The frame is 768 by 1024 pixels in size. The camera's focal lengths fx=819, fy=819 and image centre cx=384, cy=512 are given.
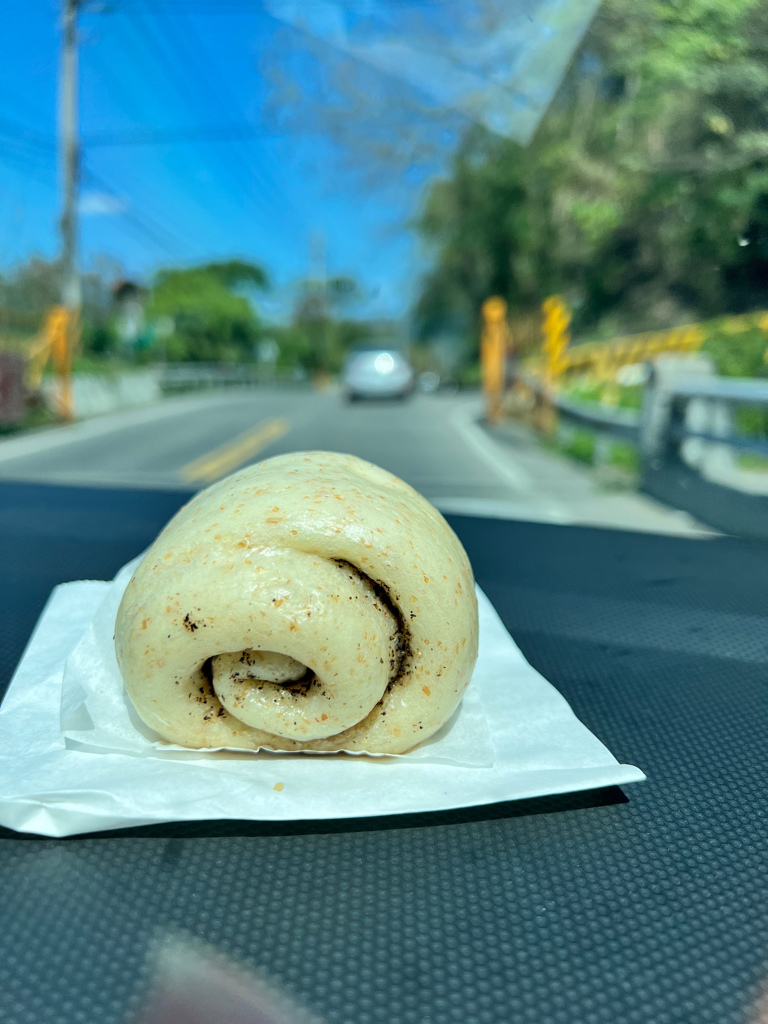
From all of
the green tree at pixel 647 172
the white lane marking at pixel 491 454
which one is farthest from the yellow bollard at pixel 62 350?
the green tree at pixel 647 172

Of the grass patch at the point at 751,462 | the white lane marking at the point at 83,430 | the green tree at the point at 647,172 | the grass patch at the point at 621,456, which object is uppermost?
the green tree at the point at 647,172

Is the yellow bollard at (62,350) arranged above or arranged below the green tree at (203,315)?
below

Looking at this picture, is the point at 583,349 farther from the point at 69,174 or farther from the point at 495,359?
the point at 69,174

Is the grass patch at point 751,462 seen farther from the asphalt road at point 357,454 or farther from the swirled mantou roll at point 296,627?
the swirled mantou roll at point 296,627

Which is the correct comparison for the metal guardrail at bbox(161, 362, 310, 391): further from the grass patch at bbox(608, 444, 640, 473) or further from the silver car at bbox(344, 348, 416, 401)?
the grass patch at bbox(608, 444, 640, 473)

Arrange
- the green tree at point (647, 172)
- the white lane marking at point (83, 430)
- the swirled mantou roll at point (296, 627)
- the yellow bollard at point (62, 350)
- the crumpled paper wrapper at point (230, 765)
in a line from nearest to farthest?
the crumpled paper wrapper at point (230, 765) < the swirled mantou roll at point (296, 627) < the green tree at point (647, 172) < the white lane marking at point (83, 430) < the yellow bollard at point (62, 350)

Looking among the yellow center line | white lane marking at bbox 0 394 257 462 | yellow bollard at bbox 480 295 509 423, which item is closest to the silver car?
white lane marking at bbox 0 394 257 462

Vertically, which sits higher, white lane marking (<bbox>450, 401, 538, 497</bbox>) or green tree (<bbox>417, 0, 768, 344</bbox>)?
green tree (<bbox>417, 0, 768, 344</bbox>)
